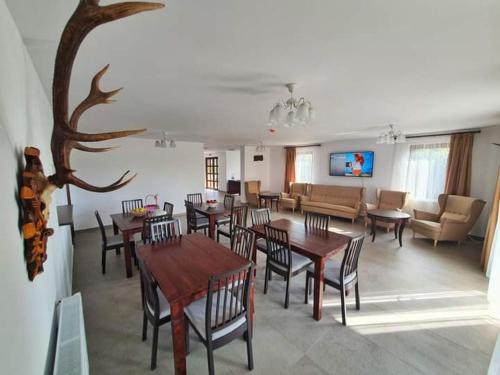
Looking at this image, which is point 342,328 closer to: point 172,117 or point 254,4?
point 254,4

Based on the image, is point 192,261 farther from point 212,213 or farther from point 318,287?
point 212,213

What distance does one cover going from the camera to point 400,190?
5512 millimetres

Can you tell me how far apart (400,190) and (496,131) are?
2.06m

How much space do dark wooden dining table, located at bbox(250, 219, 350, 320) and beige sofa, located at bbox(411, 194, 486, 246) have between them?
2.96 meters

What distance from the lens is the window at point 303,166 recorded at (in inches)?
301

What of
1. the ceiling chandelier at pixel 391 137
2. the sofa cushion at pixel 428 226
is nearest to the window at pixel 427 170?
the sofa cushion at pixel 428 226

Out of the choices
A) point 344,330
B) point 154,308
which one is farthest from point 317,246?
point 154,308

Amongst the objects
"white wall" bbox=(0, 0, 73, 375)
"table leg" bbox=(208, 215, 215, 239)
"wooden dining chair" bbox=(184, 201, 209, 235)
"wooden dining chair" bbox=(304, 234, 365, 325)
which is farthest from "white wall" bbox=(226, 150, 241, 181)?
"white wall" bbox=(0, 0, 73, 375)

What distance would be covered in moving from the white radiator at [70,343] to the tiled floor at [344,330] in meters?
0.62

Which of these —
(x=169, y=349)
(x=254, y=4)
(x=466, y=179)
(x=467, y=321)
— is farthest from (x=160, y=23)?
(x=466, y=179)

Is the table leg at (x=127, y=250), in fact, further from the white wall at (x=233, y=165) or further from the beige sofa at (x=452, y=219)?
the white wall at (x=233, y=165)

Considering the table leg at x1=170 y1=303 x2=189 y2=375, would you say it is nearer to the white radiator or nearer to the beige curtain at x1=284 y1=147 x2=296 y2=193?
the white radiator

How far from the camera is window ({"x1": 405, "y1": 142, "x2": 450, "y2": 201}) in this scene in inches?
192

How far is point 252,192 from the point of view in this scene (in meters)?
8.16
